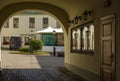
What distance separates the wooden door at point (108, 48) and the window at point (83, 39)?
82.2 inches

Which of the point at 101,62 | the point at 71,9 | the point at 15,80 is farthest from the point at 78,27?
the point at 101,62

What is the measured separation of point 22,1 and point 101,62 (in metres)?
7.96

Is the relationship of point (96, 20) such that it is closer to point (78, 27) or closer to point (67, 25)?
point (78, 27)

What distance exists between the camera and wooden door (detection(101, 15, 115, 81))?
33.8 feet

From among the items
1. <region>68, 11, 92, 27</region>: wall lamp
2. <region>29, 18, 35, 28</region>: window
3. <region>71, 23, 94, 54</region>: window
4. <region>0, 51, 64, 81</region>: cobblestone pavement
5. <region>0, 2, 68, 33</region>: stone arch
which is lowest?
<region>0, 51, 64, 81</region>: cobblestone pavement

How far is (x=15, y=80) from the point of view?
14.3 m

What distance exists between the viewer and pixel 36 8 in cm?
1911

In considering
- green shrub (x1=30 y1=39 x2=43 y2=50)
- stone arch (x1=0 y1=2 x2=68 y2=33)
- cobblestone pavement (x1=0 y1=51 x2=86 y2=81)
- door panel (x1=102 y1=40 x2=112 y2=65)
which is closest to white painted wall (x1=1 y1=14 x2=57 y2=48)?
green shrub (x1=30 y1=39 x2=43 y2=50)

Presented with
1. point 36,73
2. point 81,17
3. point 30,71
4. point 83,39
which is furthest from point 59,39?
point 81,17

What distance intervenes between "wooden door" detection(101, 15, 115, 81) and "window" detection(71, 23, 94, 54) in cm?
209

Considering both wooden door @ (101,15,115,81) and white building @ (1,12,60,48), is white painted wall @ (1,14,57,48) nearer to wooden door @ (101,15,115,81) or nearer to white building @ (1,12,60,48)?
white building @ (1,12,60,48)

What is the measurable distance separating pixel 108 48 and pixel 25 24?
126 ft

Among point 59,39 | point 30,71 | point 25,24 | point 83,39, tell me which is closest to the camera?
point 83,39

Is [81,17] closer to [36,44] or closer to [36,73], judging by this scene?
[36,73]
